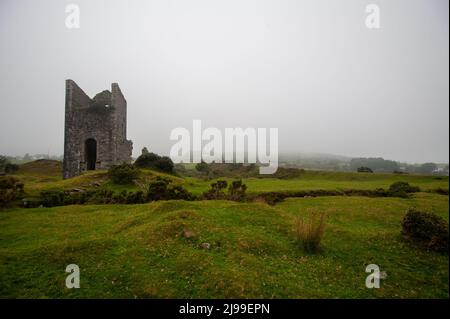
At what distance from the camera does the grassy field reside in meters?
6.00

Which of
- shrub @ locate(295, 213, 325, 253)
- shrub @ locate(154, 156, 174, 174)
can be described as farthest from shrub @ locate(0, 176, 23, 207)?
shrub @ locate(295, 213, 325, 253)

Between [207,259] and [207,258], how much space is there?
0.07 meters

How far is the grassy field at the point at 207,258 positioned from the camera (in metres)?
6.00

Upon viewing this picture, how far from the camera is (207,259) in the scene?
23.9 feet

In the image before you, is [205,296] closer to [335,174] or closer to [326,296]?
[326,296]

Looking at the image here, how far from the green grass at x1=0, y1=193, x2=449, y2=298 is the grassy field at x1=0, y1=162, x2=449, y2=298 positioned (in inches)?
1.3

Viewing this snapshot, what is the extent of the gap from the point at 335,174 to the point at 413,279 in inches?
1472

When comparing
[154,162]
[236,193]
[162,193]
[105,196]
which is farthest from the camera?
[154,162]

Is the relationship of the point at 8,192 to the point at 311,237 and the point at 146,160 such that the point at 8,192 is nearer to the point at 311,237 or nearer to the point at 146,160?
the point at 146,160

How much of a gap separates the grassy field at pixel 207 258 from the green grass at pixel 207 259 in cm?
3

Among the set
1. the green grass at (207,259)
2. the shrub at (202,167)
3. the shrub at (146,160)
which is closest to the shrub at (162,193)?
the green grass at (207,259)

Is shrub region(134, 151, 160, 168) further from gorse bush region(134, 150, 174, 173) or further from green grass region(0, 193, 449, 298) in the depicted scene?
green grass region(0, 193, 449, 298)

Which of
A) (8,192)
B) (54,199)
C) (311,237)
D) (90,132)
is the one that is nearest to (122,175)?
(54,199)

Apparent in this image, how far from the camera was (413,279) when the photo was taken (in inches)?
260
